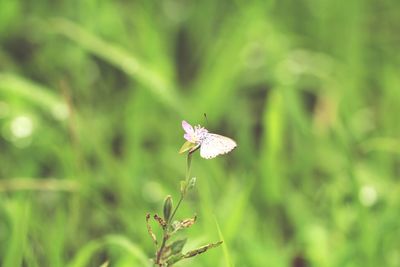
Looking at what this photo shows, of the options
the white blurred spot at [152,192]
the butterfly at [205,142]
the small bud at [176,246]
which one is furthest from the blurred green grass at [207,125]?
the butterfly at [205,142]

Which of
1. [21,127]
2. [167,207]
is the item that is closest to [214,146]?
[167,207]

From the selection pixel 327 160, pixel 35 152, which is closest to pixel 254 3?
pixel 327 160

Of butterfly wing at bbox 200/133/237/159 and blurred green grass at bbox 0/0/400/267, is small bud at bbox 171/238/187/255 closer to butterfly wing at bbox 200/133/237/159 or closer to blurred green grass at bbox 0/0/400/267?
butterfly wing at bbox 200/133/237/159

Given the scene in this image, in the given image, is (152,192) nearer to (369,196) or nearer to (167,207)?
(369,196)

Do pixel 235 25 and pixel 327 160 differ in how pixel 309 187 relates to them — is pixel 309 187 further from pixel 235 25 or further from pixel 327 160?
pixel 235 25

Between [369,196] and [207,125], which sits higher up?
[207,125]

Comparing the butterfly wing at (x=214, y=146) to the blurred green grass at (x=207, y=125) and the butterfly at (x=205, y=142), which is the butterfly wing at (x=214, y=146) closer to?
the butterfly at (x=205, y=142)
